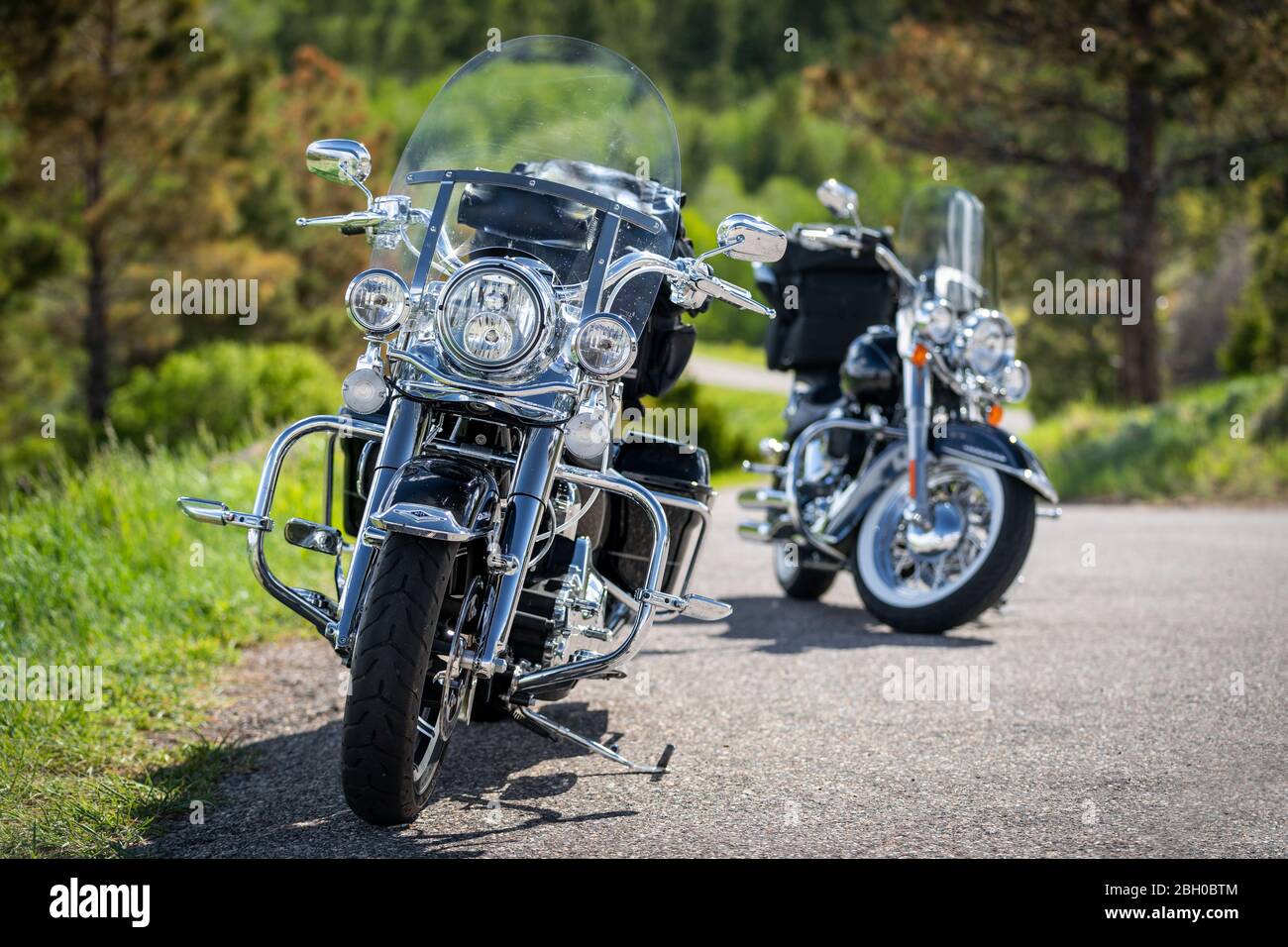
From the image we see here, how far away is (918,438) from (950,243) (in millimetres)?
1146

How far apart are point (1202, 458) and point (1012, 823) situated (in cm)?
1225

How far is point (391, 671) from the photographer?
3.40m

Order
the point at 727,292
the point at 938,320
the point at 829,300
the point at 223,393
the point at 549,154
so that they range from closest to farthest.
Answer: the point at 727,292
the point at 549,154
the point at 938,320
the point at 829,300
the point at 223,393

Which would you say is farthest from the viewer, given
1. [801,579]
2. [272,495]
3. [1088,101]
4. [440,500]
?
[1088,101]

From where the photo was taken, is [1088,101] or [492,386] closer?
[492,386]

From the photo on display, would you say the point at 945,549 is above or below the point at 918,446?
below

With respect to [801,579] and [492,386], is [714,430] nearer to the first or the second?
[801,579]

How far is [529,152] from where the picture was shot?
174 inches

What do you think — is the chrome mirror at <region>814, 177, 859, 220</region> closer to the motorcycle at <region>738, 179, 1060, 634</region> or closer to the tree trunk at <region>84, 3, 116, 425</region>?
the motorcycle at <region>738, 179, 1060, 634</region>

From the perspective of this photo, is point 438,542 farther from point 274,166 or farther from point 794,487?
point 274,166

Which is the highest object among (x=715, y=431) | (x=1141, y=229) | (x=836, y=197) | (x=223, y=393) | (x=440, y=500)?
(x=1141, y=229)

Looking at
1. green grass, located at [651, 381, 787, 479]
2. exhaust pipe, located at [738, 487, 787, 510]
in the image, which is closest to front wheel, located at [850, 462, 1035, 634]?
exhaust pipe, located at [738, 487, 787, 510]

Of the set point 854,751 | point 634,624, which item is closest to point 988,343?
point 854,751
